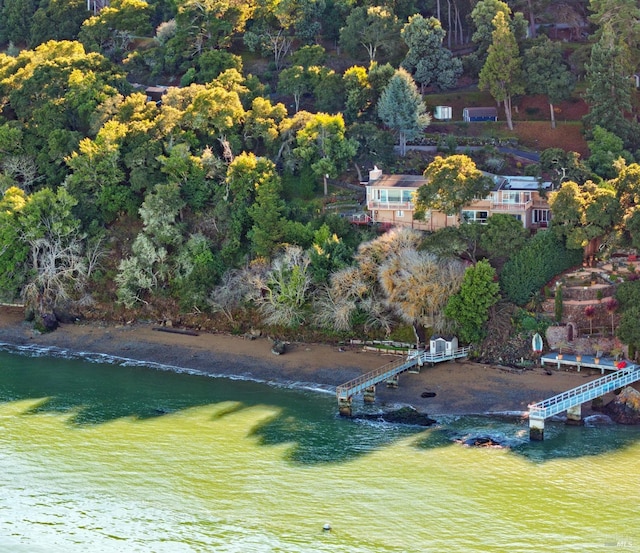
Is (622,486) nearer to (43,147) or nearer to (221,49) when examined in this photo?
(43,147)

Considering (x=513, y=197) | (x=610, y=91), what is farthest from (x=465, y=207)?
(x=610, y=91)

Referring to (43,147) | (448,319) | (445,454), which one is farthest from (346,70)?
(445,454)

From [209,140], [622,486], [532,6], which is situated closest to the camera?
[622,486]

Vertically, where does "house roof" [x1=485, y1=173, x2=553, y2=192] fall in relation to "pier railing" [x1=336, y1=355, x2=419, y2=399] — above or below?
above

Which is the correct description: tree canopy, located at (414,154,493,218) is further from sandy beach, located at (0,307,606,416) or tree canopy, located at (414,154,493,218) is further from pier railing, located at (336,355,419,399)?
pier railing, located at (336,355,419,399)

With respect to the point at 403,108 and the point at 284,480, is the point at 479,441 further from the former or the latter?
the point at 403,108

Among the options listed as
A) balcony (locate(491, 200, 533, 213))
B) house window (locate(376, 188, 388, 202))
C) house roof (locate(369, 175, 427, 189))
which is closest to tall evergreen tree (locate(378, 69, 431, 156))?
house roof (locate(369, 175, 427, 189))
